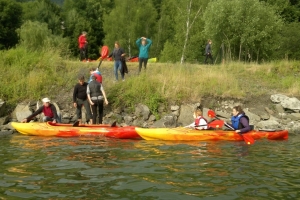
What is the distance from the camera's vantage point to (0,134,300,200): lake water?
21.0 feet

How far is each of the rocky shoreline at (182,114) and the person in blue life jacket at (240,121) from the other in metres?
2.37

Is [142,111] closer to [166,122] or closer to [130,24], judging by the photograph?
[166,122]

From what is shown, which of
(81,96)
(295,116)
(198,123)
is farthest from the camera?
(295,116)

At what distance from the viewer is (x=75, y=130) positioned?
11898 millimetres

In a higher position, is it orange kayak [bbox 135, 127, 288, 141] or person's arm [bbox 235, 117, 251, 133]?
person's arm [bbox 235, 117, 251, 133]

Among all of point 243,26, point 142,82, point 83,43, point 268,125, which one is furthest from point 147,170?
point 243,26

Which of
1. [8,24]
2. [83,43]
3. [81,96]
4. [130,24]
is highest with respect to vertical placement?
[130,24]

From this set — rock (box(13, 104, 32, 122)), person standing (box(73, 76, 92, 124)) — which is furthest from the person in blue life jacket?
rock (box(13, 104, 32, 122))

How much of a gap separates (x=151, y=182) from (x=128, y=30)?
33181mm

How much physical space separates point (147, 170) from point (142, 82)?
7.68m

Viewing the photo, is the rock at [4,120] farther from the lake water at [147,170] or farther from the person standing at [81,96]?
the lake water at [147,170]

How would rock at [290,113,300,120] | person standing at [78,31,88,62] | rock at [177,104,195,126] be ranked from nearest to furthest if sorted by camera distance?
rock at [177,104,195,126] < rock at [290,113,300,120] < person standing at [78,31,88,62]

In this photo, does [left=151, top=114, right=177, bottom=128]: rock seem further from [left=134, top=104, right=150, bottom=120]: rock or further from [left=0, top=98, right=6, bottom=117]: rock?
[left=0, top=98, right=6, bottom=117]: rock

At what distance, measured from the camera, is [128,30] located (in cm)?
3903
